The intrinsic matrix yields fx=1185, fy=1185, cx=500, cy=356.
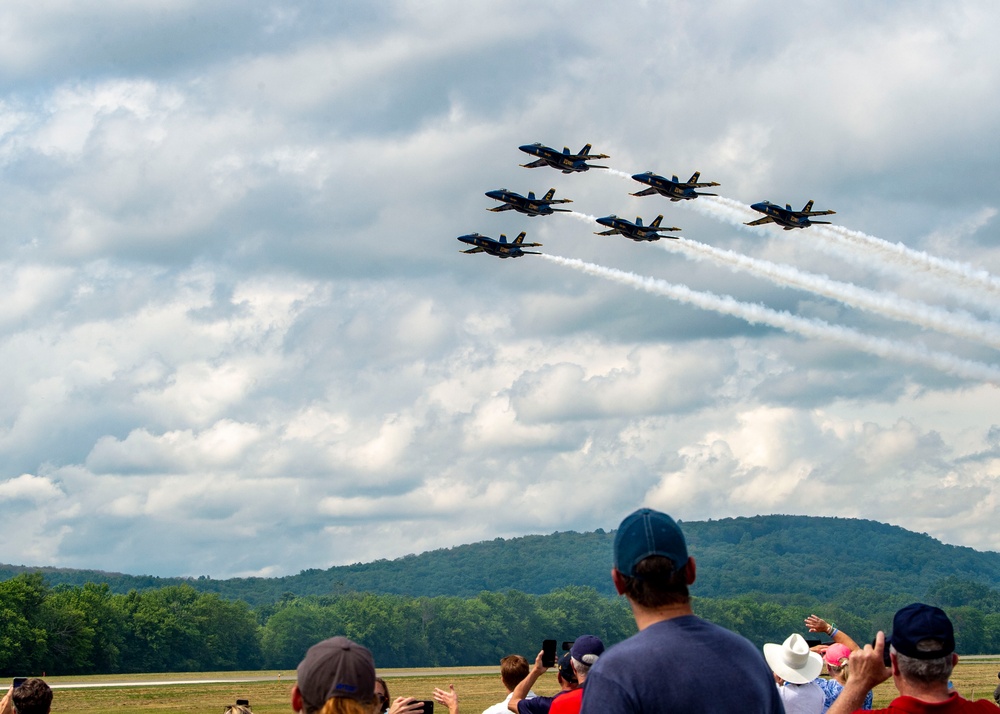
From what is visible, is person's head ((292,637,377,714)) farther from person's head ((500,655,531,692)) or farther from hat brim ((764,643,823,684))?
hat brim ((764,643,823,684))

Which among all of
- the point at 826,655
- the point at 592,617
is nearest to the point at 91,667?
the point at 592,617

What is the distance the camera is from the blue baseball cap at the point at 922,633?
273 inches

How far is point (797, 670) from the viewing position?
11.2 meters

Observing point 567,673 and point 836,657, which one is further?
point 836,657

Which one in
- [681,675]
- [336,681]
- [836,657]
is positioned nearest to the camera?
[681,675]

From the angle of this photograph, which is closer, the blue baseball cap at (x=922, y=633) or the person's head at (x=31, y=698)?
the blue baseball cap at (x=922, y=633)

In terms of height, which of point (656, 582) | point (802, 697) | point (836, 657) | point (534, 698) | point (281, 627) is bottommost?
point (281, 627)

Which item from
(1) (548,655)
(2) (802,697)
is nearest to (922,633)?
(1) (548,655)

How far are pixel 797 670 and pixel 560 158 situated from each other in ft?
216

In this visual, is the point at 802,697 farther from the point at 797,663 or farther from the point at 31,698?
the point at 31,698

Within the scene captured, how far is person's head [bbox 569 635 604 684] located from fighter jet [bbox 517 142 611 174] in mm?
65584

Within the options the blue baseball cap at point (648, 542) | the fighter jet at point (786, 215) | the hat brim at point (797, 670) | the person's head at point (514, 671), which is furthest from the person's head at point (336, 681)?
the fighter jet at point (786, 215)

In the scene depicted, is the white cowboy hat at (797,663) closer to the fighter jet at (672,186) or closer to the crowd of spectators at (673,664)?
the crowd of spectators at (673,664)

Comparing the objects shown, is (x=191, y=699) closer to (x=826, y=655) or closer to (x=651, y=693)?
(x=826, y=655)
